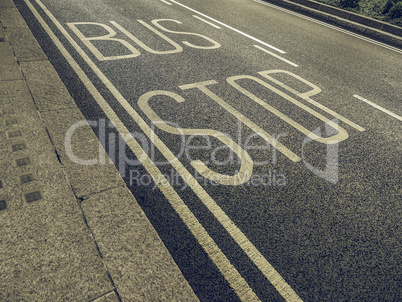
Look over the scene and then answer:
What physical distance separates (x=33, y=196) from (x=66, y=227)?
1.63ft

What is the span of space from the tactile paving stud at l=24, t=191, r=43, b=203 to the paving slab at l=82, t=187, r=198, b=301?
398 mm

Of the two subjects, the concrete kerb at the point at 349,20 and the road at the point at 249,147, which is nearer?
the road at the point at 249,147

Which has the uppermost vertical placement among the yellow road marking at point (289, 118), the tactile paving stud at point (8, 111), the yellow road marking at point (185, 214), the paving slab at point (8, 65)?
the yellow road marking at point (289, 118)

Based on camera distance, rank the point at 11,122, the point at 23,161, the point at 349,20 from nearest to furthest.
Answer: the point at 23,161 < the point at 11,122 < the point at 349,20

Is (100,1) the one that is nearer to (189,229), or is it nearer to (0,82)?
(0,82)

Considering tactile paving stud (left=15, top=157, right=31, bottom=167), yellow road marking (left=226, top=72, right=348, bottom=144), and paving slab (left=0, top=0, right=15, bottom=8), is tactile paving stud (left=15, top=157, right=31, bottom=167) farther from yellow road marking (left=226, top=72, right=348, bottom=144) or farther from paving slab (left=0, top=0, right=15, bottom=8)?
paving slab (left=0, top=0, right=15, bottom=8)

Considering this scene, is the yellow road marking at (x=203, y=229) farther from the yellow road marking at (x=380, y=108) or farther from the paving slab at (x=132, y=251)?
the yellow road marking at (x=380, y=108)

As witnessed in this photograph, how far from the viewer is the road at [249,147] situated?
251cm

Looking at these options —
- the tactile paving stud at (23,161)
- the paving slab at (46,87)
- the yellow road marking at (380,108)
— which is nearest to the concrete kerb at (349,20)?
the yellow road marking at (380,108)

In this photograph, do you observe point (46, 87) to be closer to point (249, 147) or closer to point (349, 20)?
point (249, 147)

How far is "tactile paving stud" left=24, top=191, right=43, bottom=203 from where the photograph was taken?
2567 millimetres

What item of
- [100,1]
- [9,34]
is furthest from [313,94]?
[100,1]

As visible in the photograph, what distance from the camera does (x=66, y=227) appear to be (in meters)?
2.39

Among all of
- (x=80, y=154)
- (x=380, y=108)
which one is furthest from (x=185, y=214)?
(x=380, y=108)
